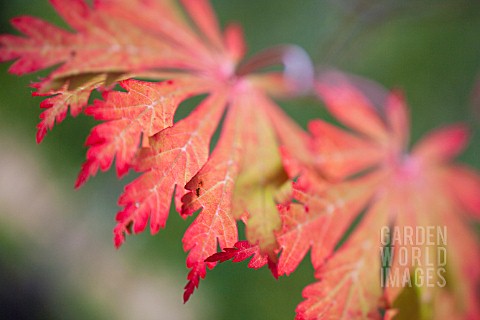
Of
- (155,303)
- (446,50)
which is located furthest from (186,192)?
(446,50)

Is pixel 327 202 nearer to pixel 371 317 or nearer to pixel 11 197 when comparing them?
pixel 371 317

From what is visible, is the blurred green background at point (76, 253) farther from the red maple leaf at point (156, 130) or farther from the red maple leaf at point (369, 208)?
the red maple leaf at point (156, 130)

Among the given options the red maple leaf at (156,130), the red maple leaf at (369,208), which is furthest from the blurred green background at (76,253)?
the red maple leaf at (156,130)

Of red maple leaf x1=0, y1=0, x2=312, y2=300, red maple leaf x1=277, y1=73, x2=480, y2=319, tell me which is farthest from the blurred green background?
red maple leaf x1=0, y1=0, x2=312, y2=300

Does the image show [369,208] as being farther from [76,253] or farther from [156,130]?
[76,253]

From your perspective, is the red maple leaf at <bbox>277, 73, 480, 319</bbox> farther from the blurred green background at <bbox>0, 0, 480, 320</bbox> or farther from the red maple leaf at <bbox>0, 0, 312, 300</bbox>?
the blurred green background at <bbox>0, 0, 480, 320</bbox>

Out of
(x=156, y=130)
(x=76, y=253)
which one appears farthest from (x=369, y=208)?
(x=76, y=253)
